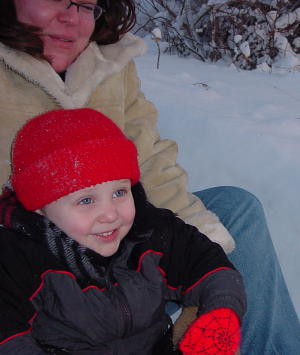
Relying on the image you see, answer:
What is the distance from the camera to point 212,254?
1.39 metres

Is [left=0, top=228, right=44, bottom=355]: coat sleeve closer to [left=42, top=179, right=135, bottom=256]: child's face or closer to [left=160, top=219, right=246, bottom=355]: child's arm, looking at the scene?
[left=42, top=179, right=135, bottom=256]: child's face

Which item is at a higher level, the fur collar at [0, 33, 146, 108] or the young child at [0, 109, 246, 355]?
the fur collar at [0, 33, 146, 108]

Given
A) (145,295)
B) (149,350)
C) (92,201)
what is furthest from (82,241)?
(149,350)

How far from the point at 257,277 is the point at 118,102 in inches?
29.4

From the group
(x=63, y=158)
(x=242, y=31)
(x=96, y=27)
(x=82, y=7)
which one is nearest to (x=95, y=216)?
(x=63, y=158)

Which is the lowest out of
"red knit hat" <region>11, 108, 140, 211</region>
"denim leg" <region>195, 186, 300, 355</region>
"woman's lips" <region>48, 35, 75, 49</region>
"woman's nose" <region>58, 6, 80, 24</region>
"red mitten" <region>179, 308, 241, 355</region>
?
"denim leg" <region>195, 186, 300, 355</region>

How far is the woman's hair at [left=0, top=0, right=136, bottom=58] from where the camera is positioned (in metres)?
1.47

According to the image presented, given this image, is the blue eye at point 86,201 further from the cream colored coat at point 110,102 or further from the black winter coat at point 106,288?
the cream colored coat at point 110,102

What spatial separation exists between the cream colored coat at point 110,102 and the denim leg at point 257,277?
92 mm

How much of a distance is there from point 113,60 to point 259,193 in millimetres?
1124

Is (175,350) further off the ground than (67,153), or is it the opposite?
(67,153)

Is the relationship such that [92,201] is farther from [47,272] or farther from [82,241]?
[47,272]

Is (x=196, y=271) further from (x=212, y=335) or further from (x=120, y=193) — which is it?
(x=120, y=193)

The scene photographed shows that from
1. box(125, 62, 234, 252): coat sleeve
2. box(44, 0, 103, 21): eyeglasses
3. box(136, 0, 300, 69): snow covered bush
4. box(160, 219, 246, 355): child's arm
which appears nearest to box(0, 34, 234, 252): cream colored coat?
box(125, 62, 234, 252): coat sleeve
